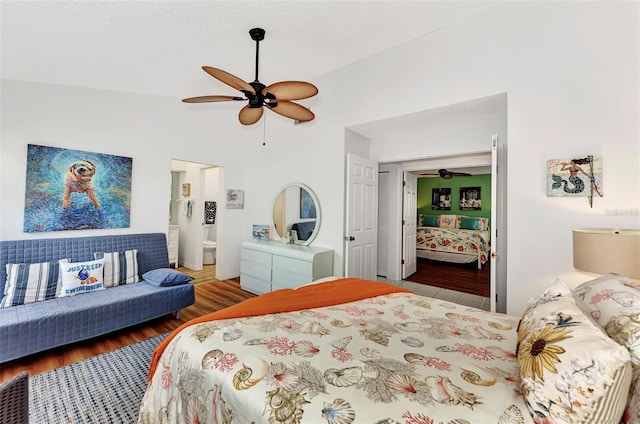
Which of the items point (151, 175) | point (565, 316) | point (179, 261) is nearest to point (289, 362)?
point (565, 316)

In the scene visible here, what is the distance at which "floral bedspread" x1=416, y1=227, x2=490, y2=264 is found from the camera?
5.70 metres

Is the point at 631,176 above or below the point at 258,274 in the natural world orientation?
above

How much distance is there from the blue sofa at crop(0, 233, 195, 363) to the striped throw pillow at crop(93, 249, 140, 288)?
0.10 metres

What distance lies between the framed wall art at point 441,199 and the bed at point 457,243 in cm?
86

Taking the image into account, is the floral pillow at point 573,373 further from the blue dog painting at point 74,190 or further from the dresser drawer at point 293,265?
the blue dog painting at point 74,190

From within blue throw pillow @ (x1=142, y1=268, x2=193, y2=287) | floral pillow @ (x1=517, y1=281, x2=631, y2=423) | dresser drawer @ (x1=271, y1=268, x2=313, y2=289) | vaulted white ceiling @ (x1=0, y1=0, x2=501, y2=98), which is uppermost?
vaulted white ceiling @ (x1=0, y1=0, x2=501, y2=98)

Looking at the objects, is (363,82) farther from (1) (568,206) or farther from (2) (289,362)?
(2) (289,362)

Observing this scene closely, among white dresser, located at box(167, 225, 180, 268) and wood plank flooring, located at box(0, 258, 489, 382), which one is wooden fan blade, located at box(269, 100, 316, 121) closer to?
wood plank flooring, located at box(0, 258, 489, 382)

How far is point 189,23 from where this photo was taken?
2.12m

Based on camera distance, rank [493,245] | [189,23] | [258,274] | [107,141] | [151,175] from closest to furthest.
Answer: [189,23], [493,245], [107,141], [151,175], [258,274]

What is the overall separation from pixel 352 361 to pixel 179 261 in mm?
5501

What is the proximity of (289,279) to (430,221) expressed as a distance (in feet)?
17.7

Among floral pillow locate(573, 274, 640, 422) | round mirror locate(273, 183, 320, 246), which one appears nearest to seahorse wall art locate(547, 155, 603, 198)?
floral pillow locate(573, 274, 640, 422)

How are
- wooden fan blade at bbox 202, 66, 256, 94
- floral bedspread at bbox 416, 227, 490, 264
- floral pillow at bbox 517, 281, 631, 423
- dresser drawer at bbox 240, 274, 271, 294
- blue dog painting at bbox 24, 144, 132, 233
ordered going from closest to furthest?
1. floral pillow at bbox 517, 281, 631, 423
2. wooden fan blade at bbox 202, 66, 256, 94
3. blue dog painting at bbox 24, 144, 132, 233
4. dresser drawer at bbox 240, 274, 271, 294
5. floral bedspread at bbox 416, 227, 490, 264
